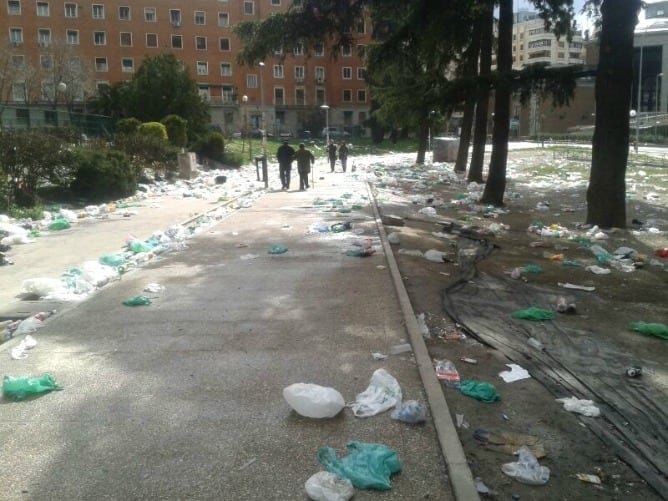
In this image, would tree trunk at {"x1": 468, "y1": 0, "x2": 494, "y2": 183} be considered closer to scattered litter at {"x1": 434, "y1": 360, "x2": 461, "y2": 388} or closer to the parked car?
scattered litter at {"x1": 434, "y1": 360, "x2": 461, "y2": 388}

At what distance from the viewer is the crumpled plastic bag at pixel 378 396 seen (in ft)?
14.1

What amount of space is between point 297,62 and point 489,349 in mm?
81839

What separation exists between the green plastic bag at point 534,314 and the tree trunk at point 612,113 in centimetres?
663

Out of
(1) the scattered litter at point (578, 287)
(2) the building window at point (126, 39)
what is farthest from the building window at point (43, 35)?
(1) the scattered litter at point (578, 287)

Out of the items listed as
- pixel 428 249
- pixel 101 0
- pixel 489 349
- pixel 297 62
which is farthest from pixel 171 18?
pixel 489 349

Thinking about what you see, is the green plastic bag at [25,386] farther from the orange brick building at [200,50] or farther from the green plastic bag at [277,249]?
the orange brick building at [200,50]

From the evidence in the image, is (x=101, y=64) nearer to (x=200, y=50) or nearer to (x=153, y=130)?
(x=200, y=50)

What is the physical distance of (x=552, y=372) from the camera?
5254 millimetres

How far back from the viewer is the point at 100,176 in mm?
17016

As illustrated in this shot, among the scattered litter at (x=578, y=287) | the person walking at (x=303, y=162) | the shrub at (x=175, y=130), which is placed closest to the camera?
the scattered litter at (x=578, y=287)

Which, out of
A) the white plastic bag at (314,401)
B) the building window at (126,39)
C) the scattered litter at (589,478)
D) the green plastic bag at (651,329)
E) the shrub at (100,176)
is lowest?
the green plastic bag at (651,329)

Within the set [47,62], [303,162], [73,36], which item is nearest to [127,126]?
[303,162]

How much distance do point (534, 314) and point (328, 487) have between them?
162 inches

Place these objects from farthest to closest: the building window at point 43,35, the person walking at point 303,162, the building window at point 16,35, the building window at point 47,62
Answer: the building window at point 43,35, the building window at point 16,35, the building window at point 47,62, the person walking at point 303,162
